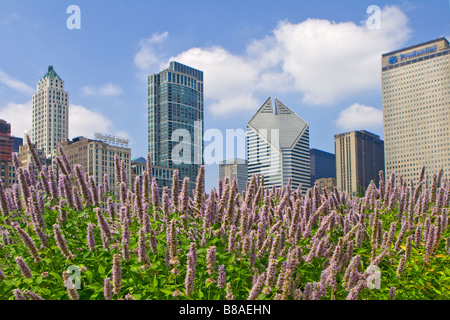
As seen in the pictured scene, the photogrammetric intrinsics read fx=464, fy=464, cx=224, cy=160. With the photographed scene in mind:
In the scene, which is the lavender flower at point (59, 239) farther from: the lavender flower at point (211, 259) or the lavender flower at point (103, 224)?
the lavender flower at point (211, 259)

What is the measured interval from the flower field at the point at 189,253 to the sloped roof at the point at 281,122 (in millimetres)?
4313

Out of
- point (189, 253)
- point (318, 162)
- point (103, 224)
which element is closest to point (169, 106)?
point (103, 224)

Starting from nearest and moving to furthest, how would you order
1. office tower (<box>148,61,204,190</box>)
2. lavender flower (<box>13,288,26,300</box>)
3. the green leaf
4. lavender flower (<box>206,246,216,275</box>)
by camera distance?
1. lavender flower (<box>13,288,26,300</box>)
2. lavender flower (<box>206,246,216,275</box>)
3. the green leaf
4. office tower (<box>148,61,204,190</box>)

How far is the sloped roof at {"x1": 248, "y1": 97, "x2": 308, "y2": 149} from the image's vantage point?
34.4 feet

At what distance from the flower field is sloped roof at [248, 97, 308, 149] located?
431cm

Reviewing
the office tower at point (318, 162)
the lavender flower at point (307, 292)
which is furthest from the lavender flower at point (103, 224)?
the office tower at point (318, 162)

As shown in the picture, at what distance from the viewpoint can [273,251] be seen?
14.4ft

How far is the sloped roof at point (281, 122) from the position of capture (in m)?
10.5

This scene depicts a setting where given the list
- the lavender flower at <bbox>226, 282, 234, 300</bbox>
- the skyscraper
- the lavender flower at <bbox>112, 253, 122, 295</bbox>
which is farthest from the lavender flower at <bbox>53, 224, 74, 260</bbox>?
the skyscraper

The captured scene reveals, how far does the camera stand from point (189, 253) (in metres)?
4.10

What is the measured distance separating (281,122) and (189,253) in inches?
262

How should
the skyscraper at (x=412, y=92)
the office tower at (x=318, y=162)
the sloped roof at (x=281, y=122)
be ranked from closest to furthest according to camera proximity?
the sloped roof at (x=281, y=122) < the skyscraper at (x=412, y=92) < the office tower at (x=318, y=162)

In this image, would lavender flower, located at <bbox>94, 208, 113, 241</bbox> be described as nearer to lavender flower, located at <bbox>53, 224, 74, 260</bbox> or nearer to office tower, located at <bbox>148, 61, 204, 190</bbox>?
lavender flower, located at <bbox>53, 224, 74, 260</bbox>

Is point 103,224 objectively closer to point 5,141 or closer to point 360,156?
point 360,156
